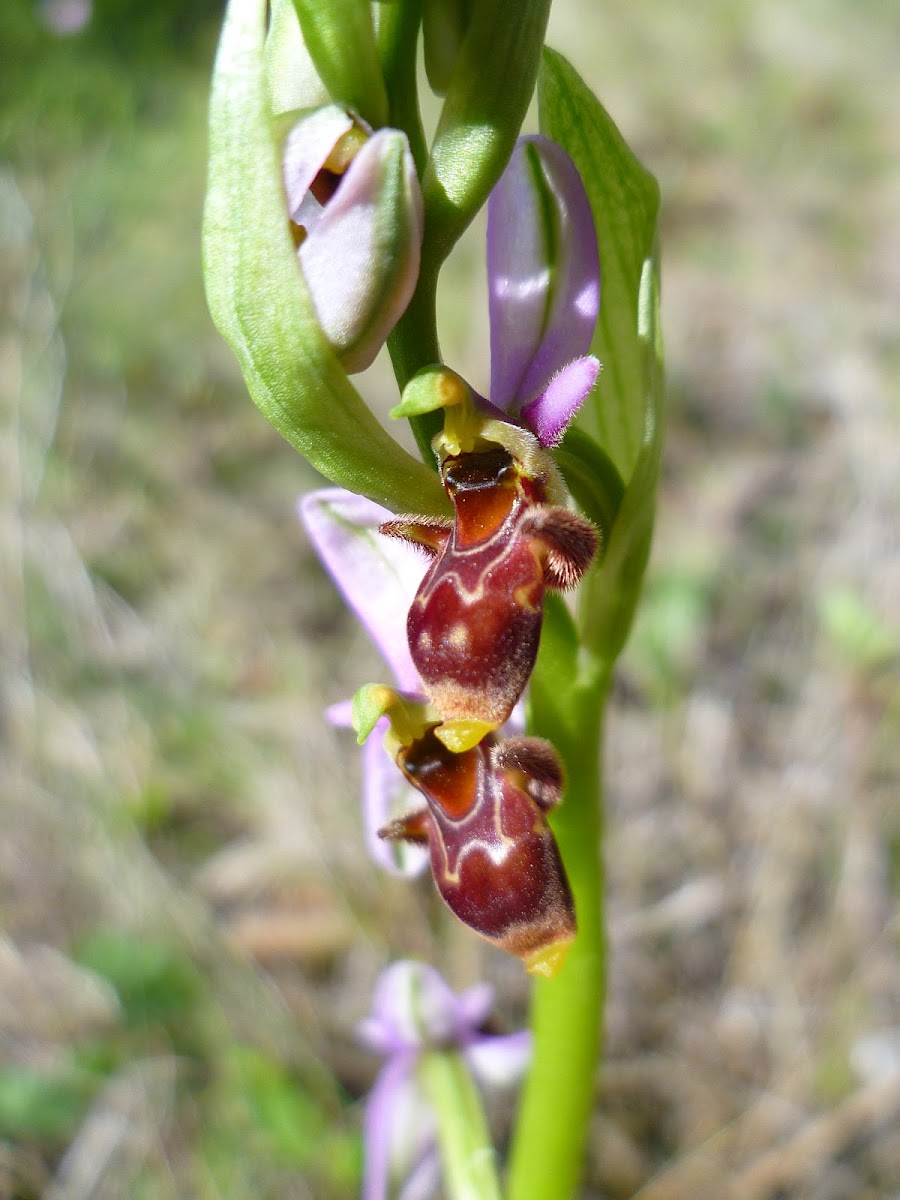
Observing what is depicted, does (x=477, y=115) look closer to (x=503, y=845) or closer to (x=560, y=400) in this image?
(x=560, y=400)

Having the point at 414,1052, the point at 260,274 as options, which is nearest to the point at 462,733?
the point at 260,274

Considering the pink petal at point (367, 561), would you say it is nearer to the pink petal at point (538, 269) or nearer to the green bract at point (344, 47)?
the pink petal at point (538, 269)

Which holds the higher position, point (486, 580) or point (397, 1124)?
point (486, 580)

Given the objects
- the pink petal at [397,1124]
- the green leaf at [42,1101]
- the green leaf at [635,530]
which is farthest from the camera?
the green leaf at [42,1101]

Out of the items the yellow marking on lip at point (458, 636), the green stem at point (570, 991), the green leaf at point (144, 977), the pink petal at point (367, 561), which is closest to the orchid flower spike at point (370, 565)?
the pink petal at point (367, 561)

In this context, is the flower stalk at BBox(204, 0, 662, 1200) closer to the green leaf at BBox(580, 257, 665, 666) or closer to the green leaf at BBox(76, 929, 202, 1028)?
the green leaf at BBox(580, 257, 665, 666)
